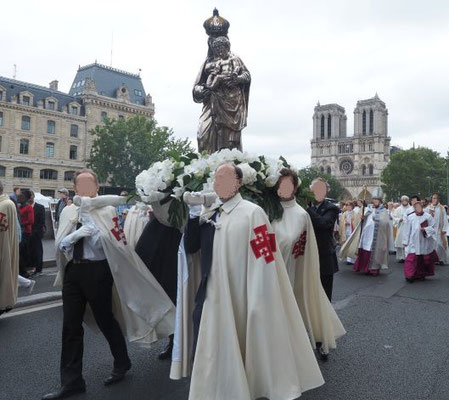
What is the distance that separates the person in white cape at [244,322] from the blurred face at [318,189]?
1.94 metres

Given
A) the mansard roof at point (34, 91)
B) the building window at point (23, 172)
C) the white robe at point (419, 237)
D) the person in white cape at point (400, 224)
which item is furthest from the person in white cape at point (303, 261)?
the mansard roof at point (34, 91)

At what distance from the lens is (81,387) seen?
3979mm

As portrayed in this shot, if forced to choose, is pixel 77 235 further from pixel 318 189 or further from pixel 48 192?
pixel 48 192

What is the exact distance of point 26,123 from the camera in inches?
2379

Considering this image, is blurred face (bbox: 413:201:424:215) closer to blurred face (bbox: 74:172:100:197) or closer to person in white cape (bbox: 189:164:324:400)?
person in white cape (bbox: 189:164:324:400)

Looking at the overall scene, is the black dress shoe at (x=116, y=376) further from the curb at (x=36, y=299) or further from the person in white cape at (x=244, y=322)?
the curb at (x=36, y=299)

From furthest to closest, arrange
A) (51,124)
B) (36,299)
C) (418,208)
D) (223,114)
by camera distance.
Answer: (51,124), (418,208), (36,299), (223,114)

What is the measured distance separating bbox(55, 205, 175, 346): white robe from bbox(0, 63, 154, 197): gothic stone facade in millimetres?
55438

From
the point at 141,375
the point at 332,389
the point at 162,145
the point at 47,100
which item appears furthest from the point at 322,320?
the point at 47,100

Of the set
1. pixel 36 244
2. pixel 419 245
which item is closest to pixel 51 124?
pixel 36 244

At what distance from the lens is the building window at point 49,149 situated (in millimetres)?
61625

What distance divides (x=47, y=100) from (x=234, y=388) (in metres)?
65.8

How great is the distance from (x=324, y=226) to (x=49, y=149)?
61872 millimetres

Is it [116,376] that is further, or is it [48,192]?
[48,192]
